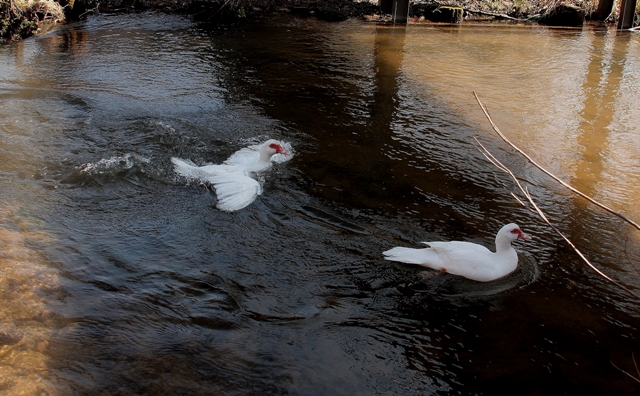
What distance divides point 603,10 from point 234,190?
568 inches

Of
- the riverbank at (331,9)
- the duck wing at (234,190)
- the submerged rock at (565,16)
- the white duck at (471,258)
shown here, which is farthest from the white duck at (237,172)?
the submerged rock at (565,16)

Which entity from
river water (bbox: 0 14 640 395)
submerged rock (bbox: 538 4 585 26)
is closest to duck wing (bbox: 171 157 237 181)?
river water (bbox: 0 14 640 395)

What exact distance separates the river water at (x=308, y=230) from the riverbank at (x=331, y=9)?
4.36 m

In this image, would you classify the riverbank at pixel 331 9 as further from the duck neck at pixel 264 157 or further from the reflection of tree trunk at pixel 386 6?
the duck neck at pixel 264 157

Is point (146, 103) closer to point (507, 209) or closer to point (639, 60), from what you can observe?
point (507, 209)

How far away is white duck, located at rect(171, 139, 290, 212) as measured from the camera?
5.87m

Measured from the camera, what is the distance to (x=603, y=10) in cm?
1564

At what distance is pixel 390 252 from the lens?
4.95 meters

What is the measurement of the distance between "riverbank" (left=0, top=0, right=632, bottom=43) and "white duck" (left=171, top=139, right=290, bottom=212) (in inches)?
341

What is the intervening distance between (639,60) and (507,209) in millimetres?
7745

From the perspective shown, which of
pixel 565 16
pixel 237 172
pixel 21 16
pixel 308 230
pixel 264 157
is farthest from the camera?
pixel 565 16

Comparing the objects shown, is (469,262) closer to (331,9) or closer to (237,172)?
(237,172)

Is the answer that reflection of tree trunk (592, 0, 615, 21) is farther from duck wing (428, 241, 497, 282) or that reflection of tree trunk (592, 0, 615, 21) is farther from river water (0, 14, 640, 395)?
duck wing (428, 241, 497, 282)

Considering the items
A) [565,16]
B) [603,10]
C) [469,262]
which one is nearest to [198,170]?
[469,262]
